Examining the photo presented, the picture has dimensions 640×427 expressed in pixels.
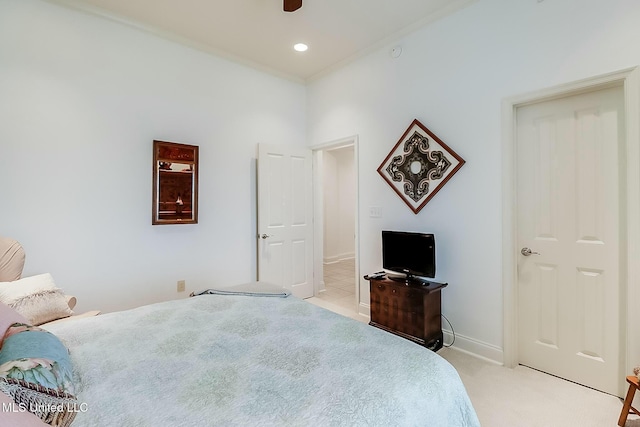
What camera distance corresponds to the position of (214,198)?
11.5 feet

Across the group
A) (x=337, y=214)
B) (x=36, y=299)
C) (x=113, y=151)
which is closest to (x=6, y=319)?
(x=36, y=299)

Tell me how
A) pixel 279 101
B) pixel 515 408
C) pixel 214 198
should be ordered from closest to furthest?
pixel 515 408 → pixel 214 198 → pixel 279 101

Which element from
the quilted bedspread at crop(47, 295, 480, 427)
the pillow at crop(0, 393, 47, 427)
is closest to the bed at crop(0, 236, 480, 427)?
the quilted bedspread at crop(47, 295, 480, 427)

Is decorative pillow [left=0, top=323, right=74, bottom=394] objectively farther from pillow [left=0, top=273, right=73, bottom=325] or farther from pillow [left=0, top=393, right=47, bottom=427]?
pillow [left=0, top=273, right=73, bottom=325]

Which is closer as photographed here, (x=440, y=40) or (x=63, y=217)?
(x=63, y=217)

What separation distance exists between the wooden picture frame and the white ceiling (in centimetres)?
113

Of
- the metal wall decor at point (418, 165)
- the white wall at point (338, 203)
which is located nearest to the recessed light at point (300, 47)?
the metal wall decor at point (418, 165)

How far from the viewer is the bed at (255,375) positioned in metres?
0.91

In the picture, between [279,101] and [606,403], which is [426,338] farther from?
[279,101]

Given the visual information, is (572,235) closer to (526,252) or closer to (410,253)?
(526,252)

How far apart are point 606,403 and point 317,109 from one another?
3.88 metres

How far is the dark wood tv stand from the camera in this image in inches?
103

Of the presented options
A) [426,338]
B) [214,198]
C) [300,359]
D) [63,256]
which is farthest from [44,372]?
[214,198]

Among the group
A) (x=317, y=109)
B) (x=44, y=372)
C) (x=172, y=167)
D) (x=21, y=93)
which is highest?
(x=317, y=109)
